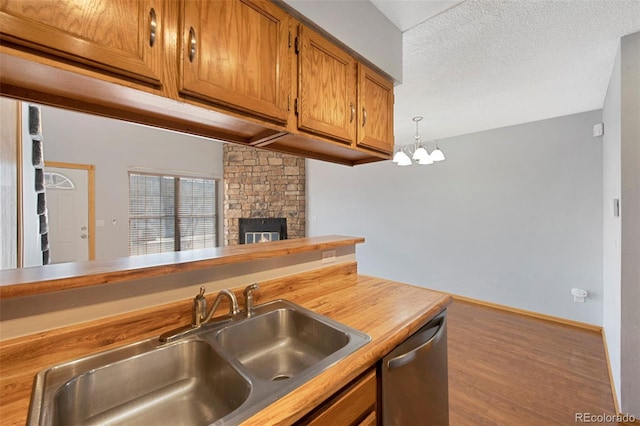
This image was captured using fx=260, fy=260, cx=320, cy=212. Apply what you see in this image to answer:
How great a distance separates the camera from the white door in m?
4.04

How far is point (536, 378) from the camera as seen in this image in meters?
2.05

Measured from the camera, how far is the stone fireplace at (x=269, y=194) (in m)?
5.34

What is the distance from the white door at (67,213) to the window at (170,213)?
2.13ft

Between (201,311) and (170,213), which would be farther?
(170,213)

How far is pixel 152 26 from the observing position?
2.61ft

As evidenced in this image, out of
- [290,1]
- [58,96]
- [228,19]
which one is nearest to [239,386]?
[58,96]

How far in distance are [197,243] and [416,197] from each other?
4.54 metres

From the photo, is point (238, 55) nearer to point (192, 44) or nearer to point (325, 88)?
point (192, 44)

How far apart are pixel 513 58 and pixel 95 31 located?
237cm

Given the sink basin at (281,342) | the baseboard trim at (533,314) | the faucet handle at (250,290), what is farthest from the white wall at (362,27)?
the baseboard trim at (533,314)

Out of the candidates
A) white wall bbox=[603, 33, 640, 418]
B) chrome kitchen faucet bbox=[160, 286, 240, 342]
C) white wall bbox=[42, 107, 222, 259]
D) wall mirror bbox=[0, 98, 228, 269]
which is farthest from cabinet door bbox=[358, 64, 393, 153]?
white wall bbox=[42, 107, 222, 259]

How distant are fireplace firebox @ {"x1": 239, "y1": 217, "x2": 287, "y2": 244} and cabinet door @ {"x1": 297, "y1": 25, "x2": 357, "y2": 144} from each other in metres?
4.04

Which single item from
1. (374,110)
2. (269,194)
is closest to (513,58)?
(374,110)
